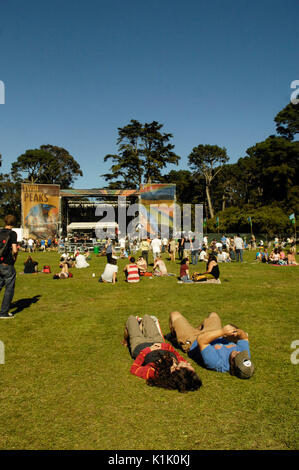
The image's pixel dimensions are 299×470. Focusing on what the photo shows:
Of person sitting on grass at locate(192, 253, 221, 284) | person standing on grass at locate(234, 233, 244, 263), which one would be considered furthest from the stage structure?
person sitting on grass at locate(192, 253, 221, 284)

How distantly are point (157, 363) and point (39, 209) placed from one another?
106ft

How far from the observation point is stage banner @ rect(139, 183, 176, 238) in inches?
1299

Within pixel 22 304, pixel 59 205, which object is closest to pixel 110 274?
pixel 22 304

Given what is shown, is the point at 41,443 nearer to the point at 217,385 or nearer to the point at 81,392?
the point at 81,392

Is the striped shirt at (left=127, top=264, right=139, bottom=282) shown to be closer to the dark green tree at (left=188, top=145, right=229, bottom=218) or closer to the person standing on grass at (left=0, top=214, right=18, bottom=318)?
the person standing on grass at (left=0, top=214, right=18, bottom=318)

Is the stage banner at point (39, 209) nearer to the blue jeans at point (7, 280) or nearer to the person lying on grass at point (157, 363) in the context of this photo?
the blue jeans at point (7, 280)

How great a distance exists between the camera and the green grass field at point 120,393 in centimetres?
281

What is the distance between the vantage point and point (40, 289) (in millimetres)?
9906

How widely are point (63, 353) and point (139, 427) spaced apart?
2072 mm

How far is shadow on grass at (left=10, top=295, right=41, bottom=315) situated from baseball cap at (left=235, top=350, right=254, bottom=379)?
4.78 metres

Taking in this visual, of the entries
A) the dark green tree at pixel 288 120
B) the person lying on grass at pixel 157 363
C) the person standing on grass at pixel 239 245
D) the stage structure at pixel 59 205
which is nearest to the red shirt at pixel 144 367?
the person lying on grass at pixel 157 363

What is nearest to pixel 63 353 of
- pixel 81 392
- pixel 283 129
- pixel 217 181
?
pixel 81 392

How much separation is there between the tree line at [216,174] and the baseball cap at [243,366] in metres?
32.8

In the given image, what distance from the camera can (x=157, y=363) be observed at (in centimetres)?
376
